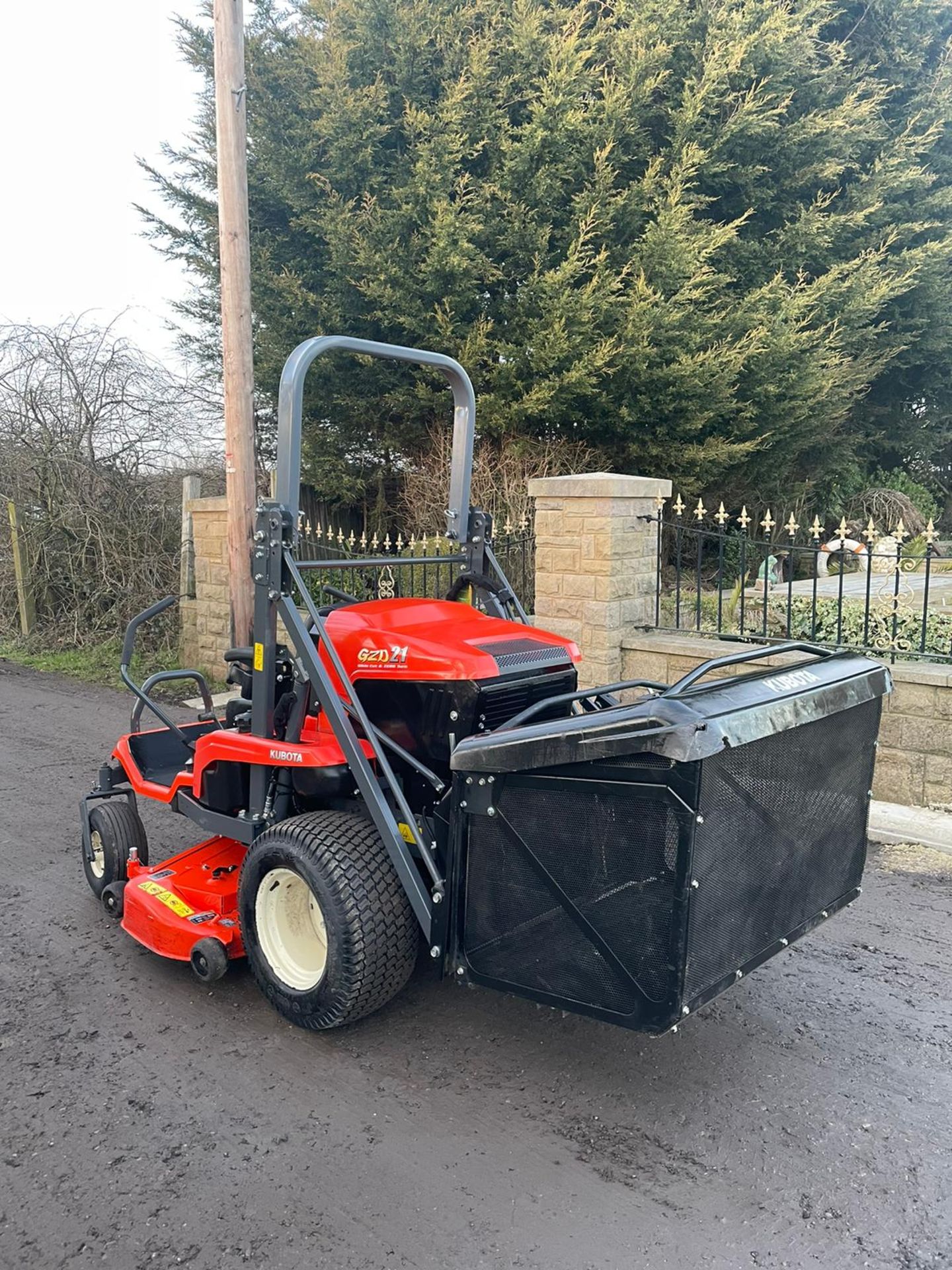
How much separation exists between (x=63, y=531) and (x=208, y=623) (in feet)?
9.90

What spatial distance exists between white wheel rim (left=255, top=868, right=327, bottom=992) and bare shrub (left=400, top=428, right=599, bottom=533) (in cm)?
612

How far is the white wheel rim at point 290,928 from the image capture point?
3.09 m

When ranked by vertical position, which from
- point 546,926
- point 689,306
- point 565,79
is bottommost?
point 546,926

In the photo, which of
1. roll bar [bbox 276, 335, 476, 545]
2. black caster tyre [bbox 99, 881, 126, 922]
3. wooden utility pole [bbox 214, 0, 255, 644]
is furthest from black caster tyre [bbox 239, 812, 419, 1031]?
wooden utility pole [bbox 214, 0, 255, 644]

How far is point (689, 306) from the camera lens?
913 centimetres

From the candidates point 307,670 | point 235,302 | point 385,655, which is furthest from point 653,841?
point 235,302

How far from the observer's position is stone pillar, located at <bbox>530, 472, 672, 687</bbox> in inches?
237

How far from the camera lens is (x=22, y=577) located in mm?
10930

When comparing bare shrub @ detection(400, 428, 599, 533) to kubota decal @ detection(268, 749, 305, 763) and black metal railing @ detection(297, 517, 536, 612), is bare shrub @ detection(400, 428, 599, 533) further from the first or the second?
kubota decal @ detection(268, 749, 305, 763)

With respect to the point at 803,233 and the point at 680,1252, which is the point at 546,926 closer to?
the point at 680,1252

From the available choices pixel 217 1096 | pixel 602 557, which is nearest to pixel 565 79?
pixel 602 557

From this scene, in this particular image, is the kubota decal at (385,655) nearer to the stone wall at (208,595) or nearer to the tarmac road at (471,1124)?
the tarmac road at (471,1124)

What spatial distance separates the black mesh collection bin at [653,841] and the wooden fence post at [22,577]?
9.74 meters

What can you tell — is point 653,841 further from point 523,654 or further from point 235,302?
point 235,302
